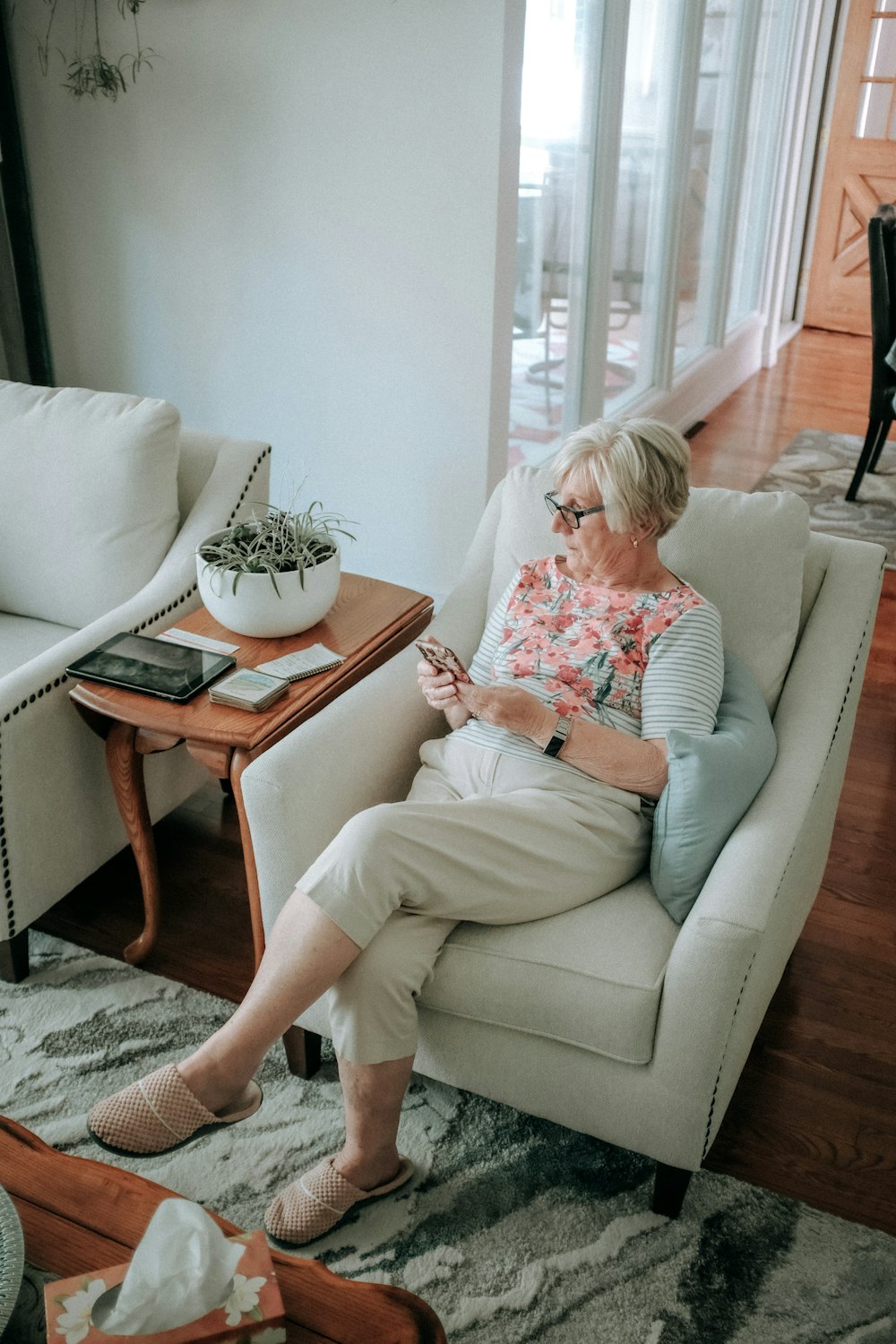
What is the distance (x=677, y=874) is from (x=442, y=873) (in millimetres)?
324

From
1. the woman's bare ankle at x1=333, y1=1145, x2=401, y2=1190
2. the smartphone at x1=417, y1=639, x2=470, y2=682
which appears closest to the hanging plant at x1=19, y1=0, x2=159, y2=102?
the smartphone at x1=417, y1=639, x2=470, y2=682

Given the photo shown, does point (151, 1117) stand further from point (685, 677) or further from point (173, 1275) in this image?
point (685, 677)

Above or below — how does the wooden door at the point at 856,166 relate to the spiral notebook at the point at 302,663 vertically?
above

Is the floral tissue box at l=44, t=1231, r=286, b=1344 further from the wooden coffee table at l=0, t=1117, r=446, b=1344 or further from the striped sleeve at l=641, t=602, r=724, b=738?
the striped sleeve at l=641, t=602, r=724, b=738

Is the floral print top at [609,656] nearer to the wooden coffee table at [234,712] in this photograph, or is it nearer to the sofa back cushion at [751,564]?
the sofa back cushion at [751,564]

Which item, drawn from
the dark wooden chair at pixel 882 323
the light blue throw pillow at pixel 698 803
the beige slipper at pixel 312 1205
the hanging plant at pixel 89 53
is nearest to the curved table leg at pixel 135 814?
the beige slipper at pixel 312 1205

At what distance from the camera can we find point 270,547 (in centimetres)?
198

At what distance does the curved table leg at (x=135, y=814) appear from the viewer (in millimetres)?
1913

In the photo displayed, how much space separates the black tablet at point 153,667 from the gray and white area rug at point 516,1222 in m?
0.57

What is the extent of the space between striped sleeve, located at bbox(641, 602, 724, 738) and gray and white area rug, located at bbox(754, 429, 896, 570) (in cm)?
229

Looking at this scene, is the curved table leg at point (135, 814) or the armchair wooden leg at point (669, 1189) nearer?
the armchair wooden leg at point (669, 1189)

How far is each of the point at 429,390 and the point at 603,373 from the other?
117cm

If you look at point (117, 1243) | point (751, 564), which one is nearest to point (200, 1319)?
point (117, 1243)

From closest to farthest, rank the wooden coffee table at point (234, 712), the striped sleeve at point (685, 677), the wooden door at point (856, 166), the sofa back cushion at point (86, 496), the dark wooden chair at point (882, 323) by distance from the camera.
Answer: the striped sleeve at point (685, 677)
the wooden coffee table at point (234, 712)
the sofa back cushion at point (86, 496)
the dark wooden chair at point (882, 323)
the wooden door at point (856, 166)
